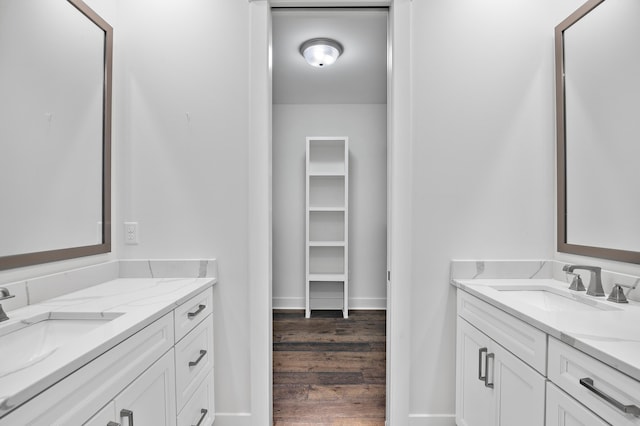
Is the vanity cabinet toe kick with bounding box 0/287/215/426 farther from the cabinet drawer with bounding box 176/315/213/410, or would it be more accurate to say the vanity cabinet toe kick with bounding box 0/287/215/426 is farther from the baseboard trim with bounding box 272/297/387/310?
the baseboard trim with bounding box 272/297/387/310

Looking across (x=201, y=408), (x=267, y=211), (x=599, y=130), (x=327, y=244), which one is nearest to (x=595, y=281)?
(x=599, y=130)

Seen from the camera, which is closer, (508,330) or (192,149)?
(508,330)

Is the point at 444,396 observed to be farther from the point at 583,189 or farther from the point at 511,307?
the point at 583,189

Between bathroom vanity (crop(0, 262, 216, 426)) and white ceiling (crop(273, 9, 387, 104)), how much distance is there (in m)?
1.62

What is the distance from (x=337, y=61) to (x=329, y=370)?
2.57m

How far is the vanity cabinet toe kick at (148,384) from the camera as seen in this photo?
2.32ft

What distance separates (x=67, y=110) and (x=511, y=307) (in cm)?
199

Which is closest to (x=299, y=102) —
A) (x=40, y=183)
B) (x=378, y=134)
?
(x=378, y=134)

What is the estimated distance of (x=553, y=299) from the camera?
4.74 feet

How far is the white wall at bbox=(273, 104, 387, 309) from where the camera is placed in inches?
148

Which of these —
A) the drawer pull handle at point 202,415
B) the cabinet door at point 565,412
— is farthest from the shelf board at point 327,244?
the cabinet door at point 565,412

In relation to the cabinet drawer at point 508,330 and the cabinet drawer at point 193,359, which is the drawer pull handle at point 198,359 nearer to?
the cabinet drawer at point 193,359

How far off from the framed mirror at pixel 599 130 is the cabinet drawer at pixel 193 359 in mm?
1866

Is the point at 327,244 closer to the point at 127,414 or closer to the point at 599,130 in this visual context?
the point at 599,130
